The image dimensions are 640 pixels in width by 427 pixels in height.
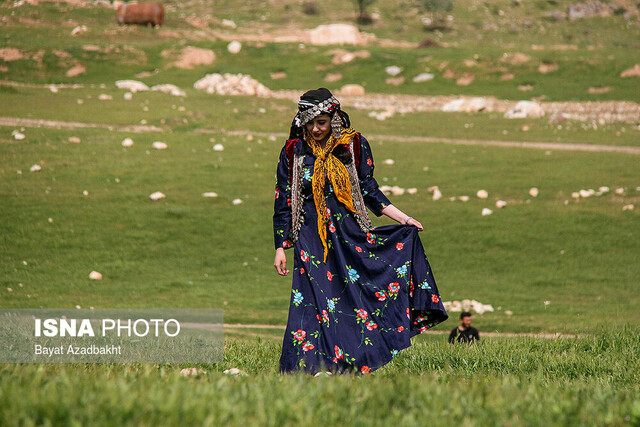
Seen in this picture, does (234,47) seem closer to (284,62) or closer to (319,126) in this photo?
(284,62)

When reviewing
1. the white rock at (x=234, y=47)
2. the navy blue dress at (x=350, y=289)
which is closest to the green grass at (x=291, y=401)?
the navy blue dress at (x=350, y=289)

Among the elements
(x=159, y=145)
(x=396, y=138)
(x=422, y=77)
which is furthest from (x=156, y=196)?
(x=422, y=77)

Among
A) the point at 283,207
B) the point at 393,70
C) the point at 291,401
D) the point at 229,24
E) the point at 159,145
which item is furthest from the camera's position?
the point at 229,24

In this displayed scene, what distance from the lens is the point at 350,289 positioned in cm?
573

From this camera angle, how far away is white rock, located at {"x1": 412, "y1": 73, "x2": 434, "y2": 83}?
1433 inches

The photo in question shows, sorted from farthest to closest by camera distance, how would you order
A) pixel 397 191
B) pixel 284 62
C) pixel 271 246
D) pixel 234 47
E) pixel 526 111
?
pixel 234 47, pixel 284 62, pixel 526 111, pixel 397 191, pixel 271 246

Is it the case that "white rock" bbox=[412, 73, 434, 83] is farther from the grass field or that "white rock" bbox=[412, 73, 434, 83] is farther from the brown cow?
the brown cow

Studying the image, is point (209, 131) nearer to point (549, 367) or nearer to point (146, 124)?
point (146, 124)

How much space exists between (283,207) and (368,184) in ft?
2.30

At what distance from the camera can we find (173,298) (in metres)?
14.0

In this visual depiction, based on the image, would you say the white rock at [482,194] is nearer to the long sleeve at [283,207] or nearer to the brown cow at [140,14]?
the long sleeve at [283,207]

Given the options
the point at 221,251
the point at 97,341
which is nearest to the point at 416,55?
the point at 221,251

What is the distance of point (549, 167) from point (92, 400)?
61.3 ft

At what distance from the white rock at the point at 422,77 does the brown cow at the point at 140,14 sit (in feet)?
62.9
